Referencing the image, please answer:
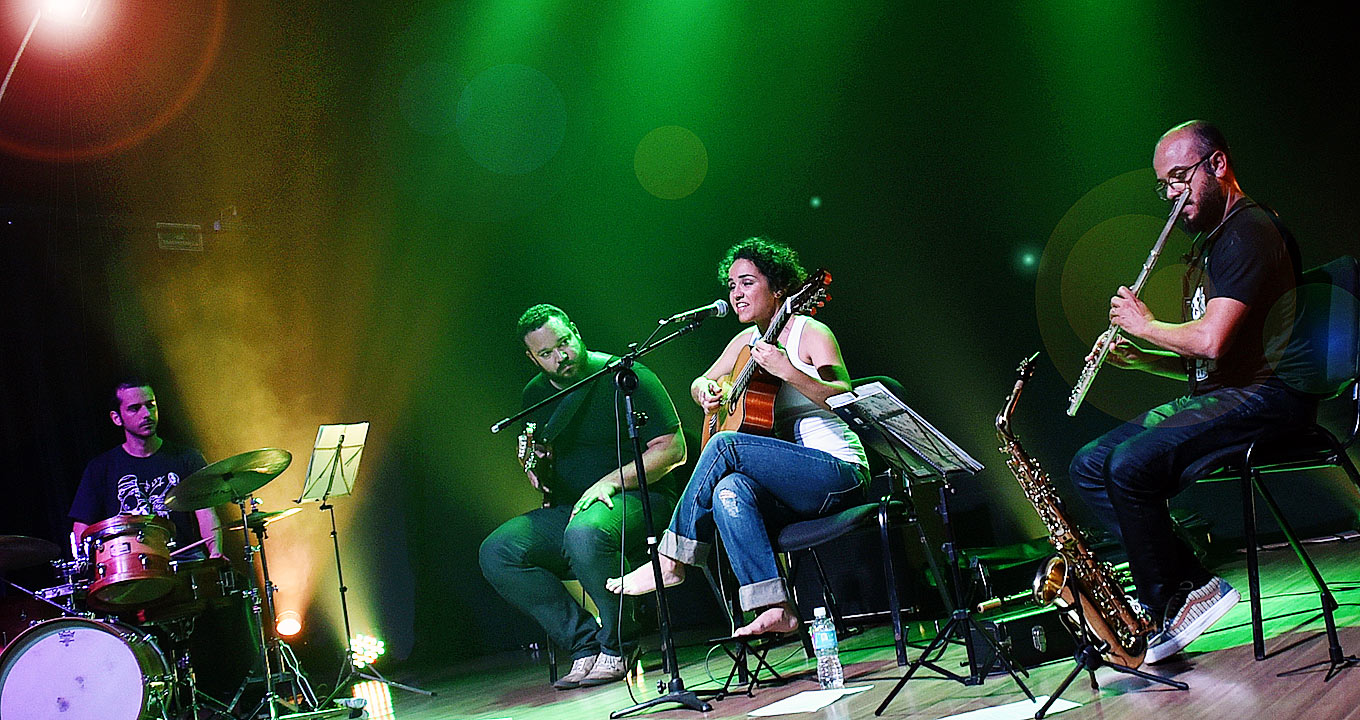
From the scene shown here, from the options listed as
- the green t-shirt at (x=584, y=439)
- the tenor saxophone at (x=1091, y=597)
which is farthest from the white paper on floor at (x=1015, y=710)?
the green t-shirt at (x=584, y=439)

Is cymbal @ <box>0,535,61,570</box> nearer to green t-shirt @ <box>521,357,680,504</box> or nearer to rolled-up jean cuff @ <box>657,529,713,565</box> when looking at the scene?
green t-shirt @ <box>521,357,680,504</box>

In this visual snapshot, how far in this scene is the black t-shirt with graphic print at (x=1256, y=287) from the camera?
266cm

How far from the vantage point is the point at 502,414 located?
21.0 feet

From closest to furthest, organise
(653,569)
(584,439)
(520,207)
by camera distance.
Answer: (653,569), (584,439), (520,207)

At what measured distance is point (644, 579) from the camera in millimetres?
3959

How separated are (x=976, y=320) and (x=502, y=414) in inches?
114

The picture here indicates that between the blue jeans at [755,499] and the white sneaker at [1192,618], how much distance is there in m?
1.05

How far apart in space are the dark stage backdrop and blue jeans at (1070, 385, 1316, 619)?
253 centimetres

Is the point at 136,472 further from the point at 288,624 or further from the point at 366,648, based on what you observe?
the point at 366,648

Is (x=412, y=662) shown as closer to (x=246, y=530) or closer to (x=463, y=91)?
(x=246, y=530)

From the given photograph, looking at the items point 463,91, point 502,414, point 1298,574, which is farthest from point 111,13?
point 1298,574

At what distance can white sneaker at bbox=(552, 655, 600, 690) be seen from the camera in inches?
167

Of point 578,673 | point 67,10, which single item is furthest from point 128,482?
point 578,673

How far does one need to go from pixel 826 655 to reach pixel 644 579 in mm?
942
